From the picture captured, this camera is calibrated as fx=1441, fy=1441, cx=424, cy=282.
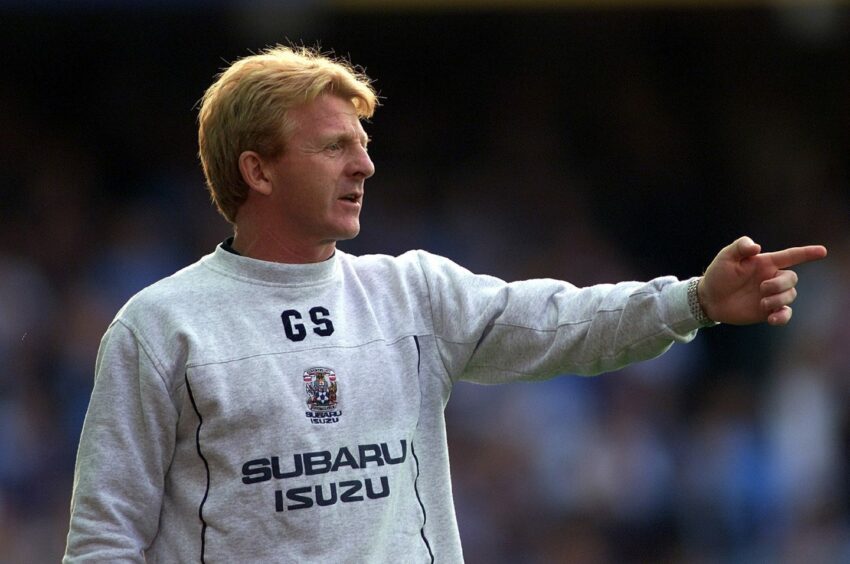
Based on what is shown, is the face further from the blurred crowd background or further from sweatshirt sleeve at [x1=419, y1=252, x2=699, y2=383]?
the blurred crowd background

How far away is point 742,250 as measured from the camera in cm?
280

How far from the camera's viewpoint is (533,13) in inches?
357

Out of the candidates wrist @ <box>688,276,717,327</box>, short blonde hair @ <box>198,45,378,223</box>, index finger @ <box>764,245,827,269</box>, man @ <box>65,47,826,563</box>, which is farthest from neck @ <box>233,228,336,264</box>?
index finger @ <box>764,245,827,269</box>

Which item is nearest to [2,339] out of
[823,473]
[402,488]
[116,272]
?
[116,272]

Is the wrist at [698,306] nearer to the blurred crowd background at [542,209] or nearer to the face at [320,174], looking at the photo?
the face at [320,174]

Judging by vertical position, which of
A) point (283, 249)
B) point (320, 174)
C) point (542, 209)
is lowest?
point (283, 249)

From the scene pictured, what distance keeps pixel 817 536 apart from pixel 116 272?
4031 mm

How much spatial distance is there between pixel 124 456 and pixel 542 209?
6.10m

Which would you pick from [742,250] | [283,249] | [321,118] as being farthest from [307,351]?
[742,250]

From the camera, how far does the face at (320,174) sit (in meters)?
3.05

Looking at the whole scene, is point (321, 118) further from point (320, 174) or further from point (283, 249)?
point (283, 249)

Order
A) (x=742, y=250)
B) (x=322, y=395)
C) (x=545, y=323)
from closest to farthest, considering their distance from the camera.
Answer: (x=742, y=250)
(x=322, y=395)
(x=545, y=323)

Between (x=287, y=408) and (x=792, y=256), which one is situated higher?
(x=792, y=256)

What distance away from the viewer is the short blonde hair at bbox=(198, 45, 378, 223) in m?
3.05
